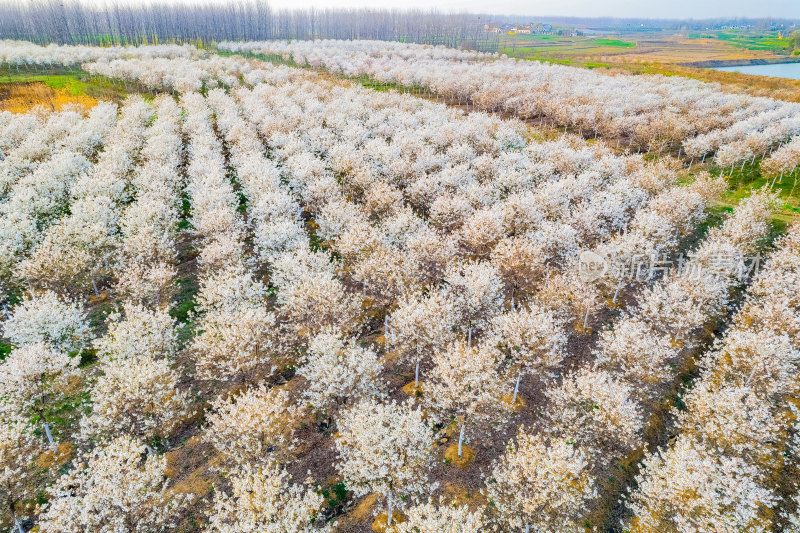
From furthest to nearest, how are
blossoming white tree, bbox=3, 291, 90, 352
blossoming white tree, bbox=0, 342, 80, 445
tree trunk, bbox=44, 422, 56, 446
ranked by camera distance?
blossoming white tree, bbox=3, 291, 90, 352 < tree trunk, bbox=44, 422, 56, 446 < blossoming white tree, bbox=0, 342, 80, 445

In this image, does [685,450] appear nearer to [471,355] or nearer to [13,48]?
[471,355]

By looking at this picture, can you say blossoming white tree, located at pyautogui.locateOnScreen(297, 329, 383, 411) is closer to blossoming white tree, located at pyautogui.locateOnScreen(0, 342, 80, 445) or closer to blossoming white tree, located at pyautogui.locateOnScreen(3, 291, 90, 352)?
blossoming white tree, located at pyautogui.locateOnScreen(0, 342, 80, 445)

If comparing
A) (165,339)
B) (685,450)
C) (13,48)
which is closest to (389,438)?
(685,450)

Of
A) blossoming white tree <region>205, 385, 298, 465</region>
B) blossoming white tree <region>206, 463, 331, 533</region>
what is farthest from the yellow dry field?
blossoming white tree <region>206, 463, 331, 533</region>

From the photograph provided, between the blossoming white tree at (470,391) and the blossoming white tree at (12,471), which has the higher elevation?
the blossoming white tree at (470,391)

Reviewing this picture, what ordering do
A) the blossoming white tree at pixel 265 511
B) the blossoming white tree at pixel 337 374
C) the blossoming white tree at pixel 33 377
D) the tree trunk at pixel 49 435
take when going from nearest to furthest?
the blossoming white tree at pixel 265 511, the blossoming white tree at pixel 337 374, the blossoming white tree at pixel 33 377, the tree trunk at pixel 49 435

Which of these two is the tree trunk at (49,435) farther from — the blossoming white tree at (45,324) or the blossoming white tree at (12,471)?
the blossoming white tree at (45,324)

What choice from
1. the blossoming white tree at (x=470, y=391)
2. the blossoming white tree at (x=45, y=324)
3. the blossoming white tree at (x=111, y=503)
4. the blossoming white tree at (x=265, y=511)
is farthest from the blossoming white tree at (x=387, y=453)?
the blossoming white tree at (x=45, y=324)

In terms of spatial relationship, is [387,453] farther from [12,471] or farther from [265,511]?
[12,471]

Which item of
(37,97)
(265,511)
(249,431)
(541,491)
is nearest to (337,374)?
(249,431)
